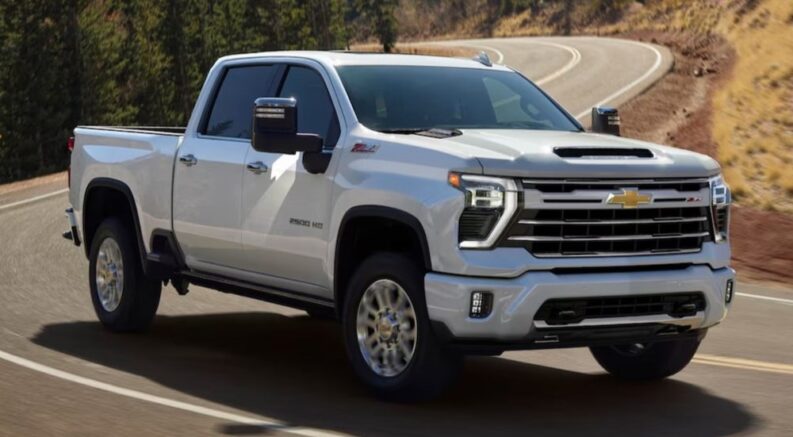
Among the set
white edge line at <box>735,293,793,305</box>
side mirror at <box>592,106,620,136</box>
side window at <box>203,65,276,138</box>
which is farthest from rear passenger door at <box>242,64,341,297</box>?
white edge line at <box>735,293,793,305</box>

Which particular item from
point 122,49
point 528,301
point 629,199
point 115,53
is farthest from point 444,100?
point 122,49

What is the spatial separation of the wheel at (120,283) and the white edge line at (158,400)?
3.69 feet

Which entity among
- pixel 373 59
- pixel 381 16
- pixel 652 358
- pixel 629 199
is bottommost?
pixel 381 16

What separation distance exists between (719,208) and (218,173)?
3.23 metres

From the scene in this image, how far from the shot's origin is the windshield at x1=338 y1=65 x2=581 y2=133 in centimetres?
895

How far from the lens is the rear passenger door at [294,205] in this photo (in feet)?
28.6

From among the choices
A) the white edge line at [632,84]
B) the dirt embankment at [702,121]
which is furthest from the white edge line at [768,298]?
the white edge line at [632,84]

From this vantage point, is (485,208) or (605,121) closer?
(485,208)

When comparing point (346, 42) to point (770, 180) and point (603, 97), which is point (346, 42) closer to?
point (603, 97)

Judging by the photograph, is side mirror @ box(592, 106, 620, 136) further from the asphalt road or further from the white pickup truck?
the asphalt road

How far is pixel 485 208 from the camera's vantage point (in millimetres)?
7625

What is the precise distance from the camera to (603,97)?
136ft

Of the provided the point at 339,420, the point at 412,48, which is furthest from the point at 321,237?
the point at 412,48

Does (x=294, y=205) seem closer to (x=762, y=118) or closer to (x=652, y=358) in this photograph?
(x=652, y=358)
